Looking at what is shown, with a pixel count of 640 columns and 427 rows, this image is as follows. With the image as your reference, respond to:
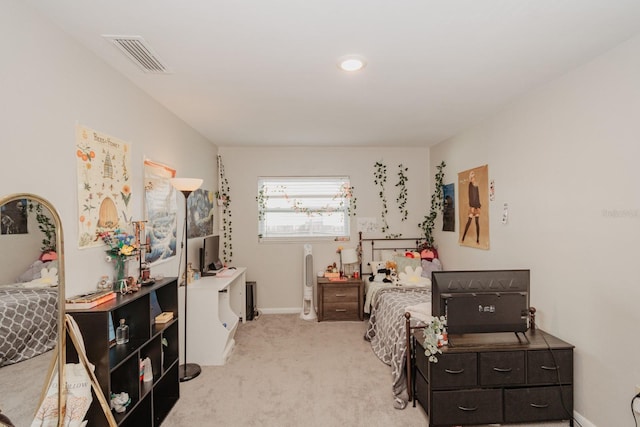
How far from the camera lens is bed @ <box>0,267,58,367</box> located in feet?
4.62

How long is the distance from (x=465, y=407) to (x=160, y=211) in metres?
2.92

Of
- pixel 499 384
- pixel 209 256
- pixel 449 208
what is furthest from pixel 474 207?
pixel 209 256

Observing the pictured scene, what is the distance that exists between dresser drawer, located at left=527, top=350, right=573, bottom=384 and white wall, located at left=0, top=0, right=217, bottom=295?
301 centimetres

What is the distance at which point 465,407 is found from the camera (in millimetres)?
2354

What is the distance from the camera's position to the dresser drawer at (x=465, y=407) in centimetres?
235

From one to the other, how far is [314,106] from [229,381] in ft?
8.66

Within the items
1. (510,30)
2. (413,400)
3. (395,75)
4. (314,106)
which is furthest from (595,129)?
(413,400)

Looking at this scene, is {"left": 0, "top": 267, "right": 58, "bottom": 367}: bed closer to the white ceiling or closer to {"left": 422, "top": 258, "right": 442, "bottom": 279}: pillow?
the white ceiling

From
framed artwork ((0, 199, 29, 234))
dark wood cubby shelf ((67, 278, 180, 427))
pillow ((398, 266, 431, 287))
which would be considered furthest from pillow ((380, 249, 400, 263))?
framed artwork ((0, 199, 29, 234))

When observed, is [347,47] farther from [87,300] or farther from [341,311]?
[341,311]

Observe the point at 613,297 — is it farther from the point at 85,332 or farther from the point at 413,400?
the point at 85,332

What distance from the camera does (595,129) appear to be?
89.1 inches

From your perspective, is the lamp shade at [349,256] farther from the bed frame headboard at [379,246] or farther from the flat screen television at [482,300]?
the flat screen television at [482,300]

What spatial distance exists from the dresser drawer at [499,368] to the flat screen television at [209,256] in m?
3.06
